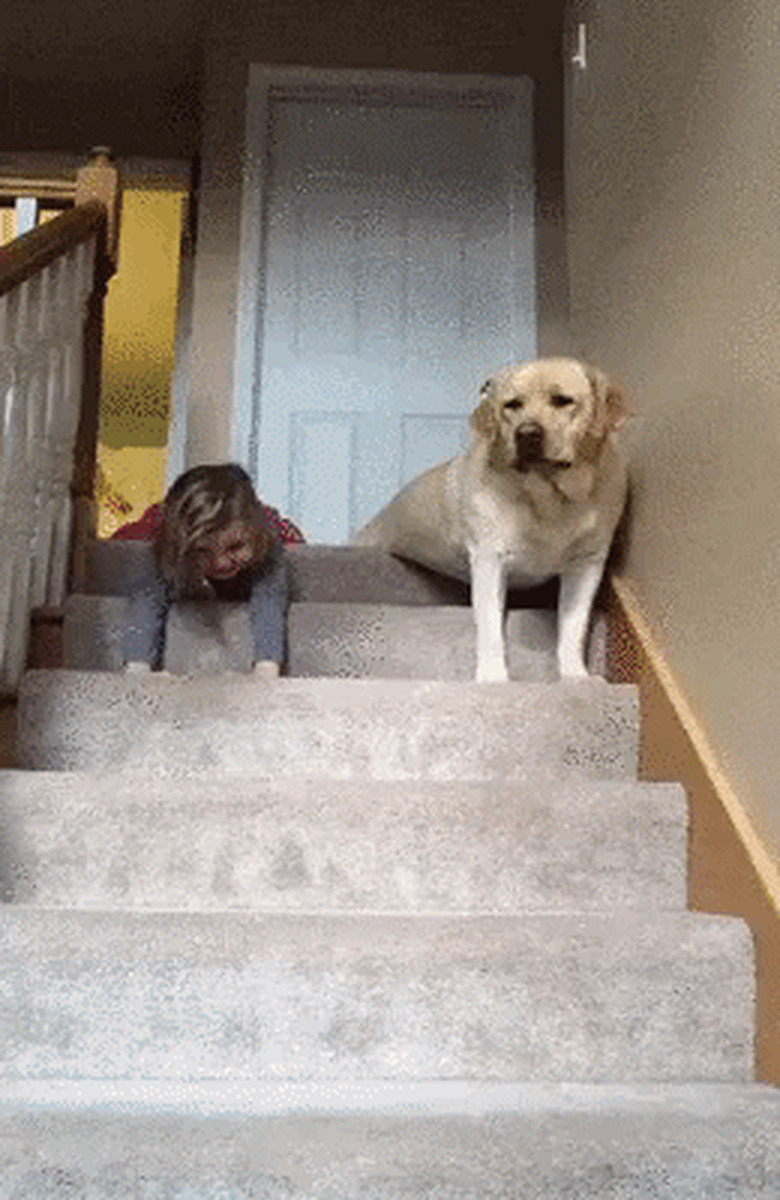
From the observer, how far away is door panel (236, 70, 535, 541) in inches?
162

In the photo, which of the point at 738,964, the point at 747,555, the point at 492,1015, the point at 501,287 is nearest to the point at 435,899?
the point at 492,1015

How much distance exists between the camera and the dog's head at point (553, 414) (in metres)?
2.12

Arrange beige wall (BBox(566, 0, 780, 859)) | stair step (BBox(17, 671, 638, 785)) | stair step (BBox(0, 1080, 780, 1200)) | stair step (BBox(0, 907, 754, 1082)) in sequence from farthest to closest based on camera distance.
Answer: stair step (BBox(17, 671, 638, 785))
beige wall (BBox(566, 0, 780, 859))
stair step (BBox(0, 907, 754, 1082))
stair step (BBox(0, 1080, 780, 1200))

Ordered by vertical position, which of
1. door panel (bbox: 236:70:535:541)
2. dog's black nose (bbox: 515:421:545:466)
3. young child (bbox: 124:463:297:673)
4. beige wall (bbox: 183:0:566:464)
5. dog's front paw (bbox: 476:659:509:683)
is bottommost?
dog's front paw (bbox: 476:659:509:683)

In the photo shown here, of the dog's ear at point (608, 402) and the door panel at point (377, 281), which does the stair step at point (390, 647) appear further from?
the door panel at point (377, 281)

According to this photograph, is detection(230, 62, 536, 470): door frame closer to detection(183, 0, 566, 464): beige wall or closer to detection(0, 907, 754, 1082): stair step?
detection(183, 0, 566, 464): beige wall

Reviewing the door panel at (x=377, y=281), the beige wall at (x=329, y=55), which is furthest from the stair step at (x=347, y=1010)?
the beige wall at (x=329, y=55)

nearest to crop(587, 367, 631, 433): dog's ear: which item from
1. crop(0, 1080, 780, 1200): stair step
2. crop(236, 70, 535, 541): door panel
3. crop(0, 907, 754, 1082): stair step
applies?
crop(0, 907, 754, 1082): stair step

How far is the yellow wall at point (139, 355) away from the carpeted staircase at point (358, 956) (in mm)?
3567

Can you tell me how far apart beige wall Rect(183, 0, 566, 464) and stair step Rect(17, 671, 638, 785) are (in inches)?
99.8

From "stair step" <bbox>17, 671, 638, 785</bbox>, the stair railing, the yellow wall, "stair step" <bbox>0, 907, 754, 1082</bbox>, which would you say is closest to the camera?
"stair step" <bbox>0, 907, 754, 1082</bbox>

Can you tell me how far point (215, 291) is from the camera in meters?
4.21

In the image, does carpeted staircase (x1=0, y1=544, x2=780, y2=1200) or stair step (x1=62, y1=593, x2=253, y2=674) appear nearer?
carpeted staircase (x1=0, y1=544, x2=780, y2=1200)

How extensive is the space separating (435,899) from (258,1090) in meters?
0.42
